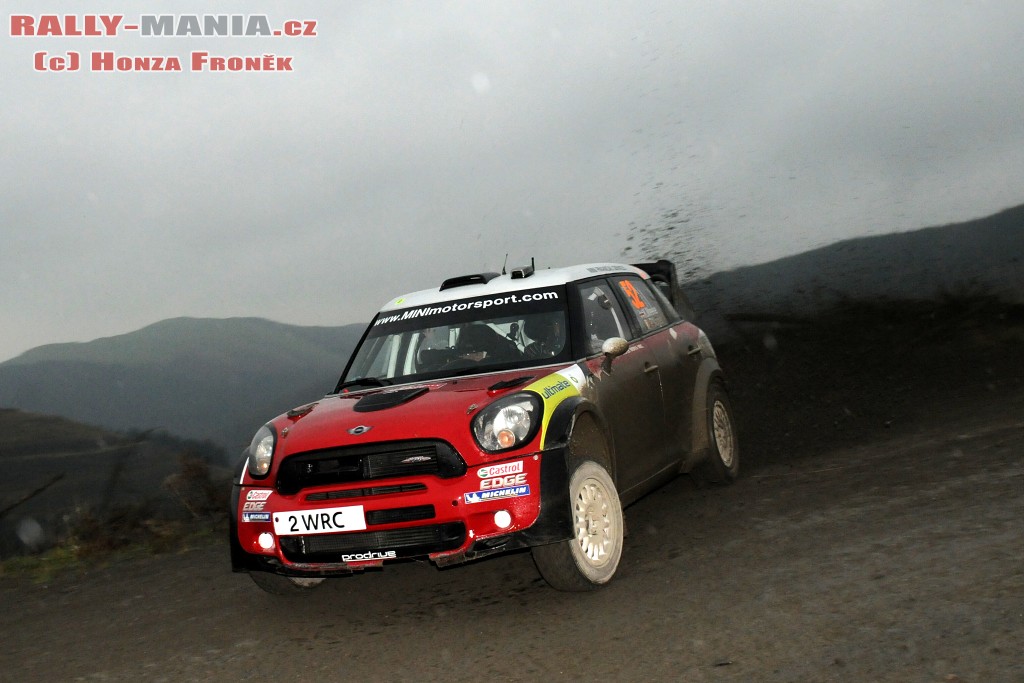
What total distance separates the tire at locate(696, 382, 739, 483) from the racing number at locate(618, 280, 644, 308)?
868 millimetres

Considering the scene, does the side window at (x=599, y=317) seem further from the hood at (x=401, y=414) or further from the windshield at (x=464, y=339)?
the hood at (x=401, y=414)

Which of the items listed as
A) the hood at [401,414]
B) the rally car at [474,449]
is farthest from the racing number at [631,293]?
the hood at [401,414]

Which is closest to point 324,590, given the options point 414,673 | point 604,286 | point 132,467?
point 414,673

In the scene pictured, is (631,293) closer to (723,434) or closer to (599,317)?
(599,317)

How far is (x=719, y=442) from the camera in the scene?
8008 mm

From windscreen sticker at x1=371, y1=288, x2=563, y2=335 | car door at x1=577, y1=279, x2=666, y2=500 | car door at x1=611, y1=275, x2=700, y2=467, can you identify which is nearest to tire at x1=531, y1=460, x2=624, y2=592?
car door at x1=577, y1=279, x2=666, y2=500

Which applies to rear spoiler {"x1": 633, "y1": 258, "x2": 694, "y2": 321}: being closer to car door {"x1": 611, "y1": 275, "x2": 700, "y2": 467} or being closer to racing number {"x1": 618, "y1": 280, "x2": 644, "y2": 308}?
car door {"x1": 611, "y1": 275, "x2": 700, "y2": 467}

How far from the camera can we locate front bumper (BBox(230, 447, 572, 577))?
512 centimetres

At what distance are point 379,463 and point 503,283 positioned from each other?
2193 mm

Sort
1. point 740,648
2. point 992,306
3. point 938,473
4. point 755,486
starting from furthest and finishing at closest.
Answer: point 992,306 → point 755,486 → point 938,473 → point 740,648

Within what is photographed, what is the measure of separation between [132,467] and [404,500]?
7310mm

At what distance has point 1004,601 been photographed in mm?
4266

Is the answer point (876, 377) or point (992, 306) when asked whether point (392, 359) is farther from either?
point (992, 306)

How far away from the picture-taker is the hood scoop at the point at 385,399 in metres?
5.69
